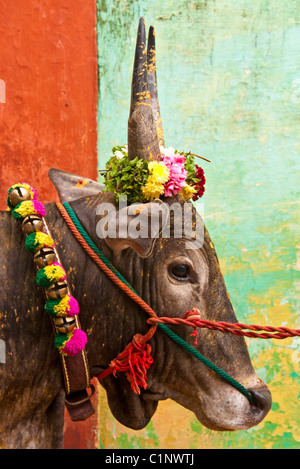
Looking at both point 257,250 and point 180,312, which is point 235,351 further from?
point 257,250

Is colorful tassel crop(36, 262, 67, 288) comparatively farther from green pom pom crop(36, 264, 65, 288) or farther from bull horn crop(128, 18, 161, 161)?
bull horn crop(128, 18, 161, 161)

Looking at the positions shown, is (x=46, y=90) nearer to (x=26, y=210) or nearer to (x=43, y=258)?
(x=26, y=210)

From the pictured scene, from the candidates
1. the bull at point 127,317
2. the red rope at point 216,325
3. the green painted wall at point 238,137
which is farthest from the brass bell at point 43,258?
the green painted wall at point 238,137

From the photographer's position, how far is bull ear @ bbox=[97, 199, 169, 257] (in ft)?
6.86

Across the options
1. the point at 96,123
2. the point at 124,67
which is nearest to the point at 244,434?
the point at 96,123

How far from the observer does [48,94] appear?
12.4 feet

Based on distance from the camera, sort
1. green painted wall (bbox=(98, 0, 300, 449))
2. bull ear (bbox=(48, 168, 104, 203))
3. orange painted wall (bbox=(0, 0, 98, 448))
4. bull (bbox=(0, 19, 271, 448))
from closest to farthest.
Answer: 1. bull (bbox=(0, 19, 271, 448))
2. bull ear (bbox=(48, 168, 104, 203))
3. orange painted wall (bbox=(0, 0, 98, 448))
4. green painted wall (bbox=(98, 0, 300, 449))

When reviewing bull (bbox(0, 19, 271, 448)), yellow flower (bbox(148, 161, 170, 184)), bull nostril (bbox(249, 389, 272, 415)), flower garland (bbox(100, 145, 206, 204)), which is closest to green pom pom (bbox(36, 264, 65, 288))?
bull (bbox(0, 19, 271, 448))

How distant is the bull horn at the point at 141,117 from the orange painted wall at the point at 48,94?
4.42 feet

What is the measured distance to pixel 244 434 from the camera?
4203 millimetres

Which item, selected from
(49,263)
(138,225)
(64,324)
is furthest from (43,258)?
(138,225)

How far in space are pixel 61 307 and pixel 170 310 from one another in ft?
1.59

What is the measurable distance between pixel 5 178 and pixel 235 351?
5.98ft

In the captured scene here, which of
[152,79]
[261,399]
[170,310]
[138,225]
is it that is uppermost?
[152,79]
